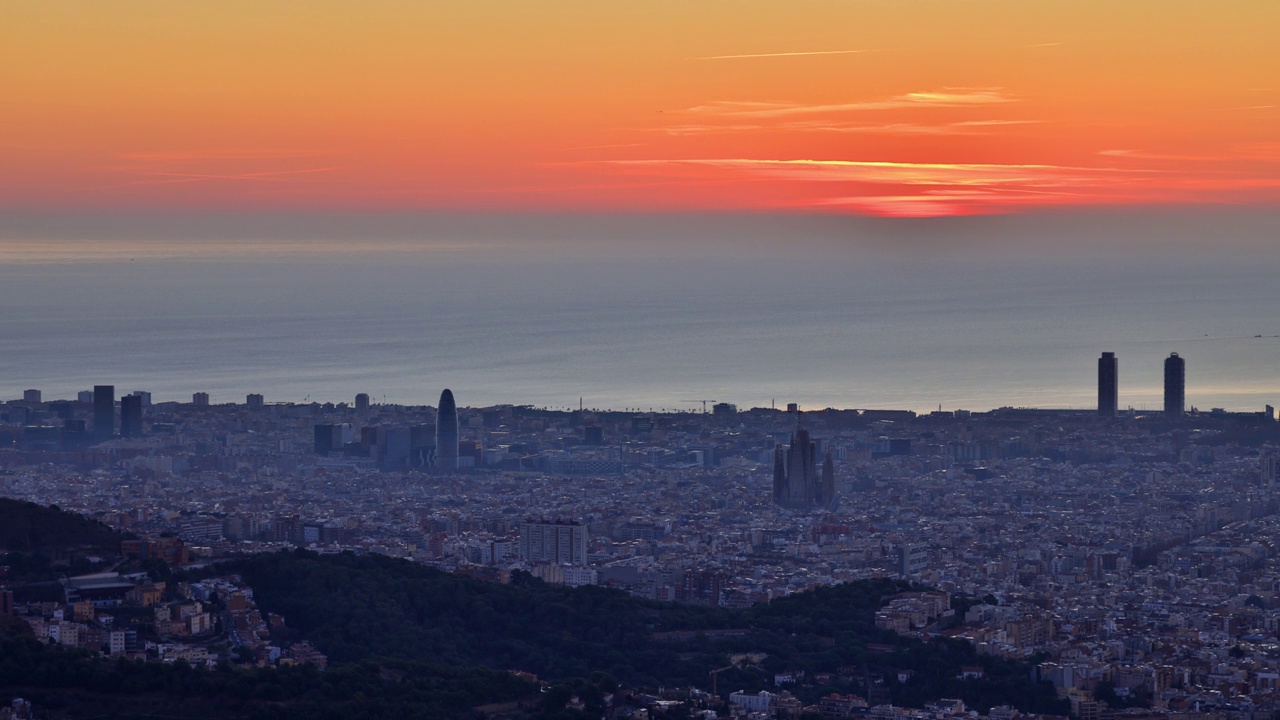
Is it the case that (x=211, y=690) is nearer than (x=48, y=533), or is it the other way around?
(x=211, y=690)

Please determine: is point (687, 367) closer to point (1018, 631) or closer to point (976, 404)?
point (976, 404)

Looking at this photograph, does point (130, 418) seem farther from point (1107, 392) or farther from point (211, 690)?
point (211, 690)

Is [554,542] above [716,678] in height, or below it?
above

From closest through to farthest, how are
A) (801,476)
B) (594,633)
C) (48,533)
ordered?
(594,633) → (48,533) → (801,476)

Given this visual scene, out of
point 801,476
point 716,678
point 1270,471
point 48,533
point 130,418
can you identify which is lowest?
point 716,678

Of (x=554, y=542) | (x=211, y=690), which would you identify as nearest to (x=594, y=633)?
(x=211, y=690)

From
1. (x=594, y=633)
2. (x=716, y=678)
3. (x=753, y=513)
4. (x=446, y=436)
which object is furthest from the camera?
(x=446, y=436)

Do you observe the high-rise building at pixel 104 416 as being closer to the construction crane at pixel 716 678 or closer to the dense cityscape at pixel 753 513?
the dense cityscape at pixel 753 513

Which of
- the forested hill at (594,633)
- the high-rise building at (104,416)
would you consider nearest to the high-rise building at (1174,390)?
the high-rise building at (104,416)
